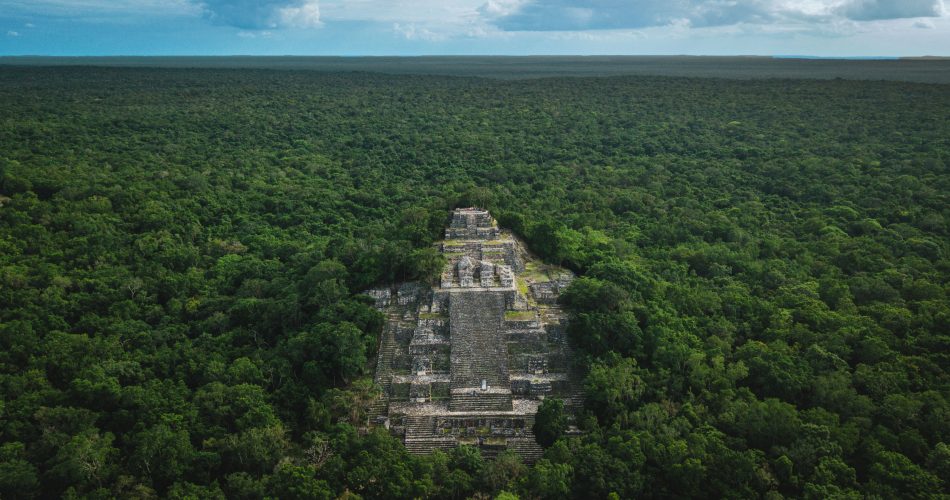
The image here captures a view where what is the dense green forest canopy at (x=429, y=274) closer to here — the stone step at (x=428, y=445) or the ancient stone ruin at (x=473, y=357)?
the stone step at (x=428, y=445)

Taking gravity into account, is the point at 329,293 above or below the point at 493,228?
below

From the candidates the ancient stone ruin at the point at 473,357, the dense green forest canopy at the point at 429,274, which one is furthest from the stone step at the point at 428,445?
the dense green forest canopy at the point at 429,274

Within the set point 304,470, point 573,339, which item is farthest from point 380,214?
point 304,470

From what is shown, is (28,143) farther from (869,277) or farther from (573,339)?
(869,277)

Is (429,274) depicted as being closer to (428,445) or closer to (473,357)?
(473,357)

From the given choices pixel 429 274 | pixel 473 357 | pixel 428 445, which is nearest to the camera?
pixel 428 445

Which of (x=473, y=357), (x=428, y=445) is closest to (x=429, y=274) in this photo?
(x=473, y=357)
